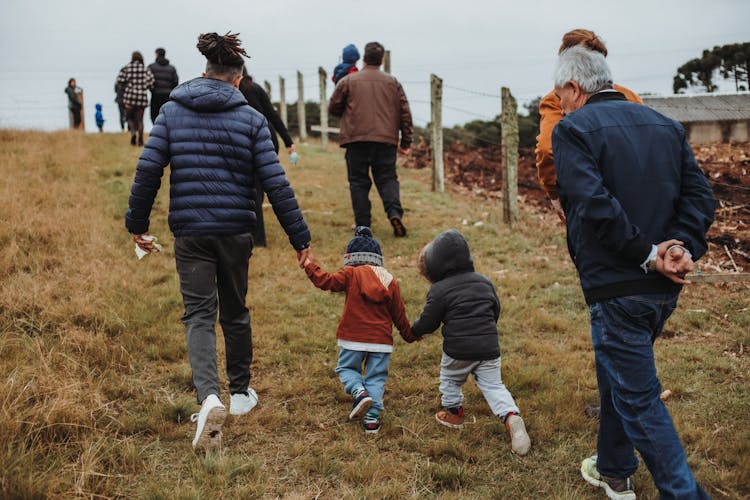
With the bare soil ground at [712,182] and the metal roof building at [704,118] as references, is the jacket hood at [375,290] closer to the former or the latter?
the bare soil ground at [712,182]

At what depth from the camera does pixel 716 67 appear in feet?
59.2

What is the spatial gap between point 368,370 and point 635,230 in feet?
6.93

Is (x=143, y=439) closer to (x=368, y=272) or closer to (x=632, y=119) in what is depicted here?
(x=368, y=272)

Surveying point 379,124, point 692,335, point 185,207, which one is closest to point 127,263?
point 379,124

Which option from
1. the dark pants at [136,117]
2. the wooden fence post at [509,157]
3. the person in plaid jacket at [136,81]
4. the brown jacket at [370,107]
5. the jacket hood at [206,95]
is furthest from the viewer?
the dark pants at [136,117]

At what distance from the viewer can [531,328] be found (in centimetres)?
570

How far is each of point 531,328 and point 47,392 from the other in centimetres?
383

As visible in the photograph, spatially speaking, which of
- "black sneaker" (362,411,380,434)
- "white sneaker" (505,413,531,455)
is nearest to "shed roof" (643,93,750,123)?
"white sneaker" (505,413,531,455)

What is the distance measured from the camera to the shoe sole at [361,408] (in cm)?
388

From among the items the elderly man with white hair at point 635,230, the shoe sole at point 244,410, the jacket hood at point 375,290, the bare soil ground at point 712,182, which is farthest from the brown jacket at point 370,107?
the elderly man with white hair at point 635,230

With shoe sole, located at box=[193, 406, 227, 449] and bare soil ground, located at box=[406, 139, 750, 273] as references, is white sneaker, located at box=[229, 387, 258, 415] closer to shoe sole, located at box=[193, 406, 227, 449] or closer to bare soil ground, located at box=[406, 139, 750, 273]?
shoe sole, located at box=[193, 406, 227, 449]

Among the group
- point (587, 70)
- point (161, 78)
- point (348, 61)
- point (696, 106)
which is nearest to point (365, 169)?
point (348, 61)

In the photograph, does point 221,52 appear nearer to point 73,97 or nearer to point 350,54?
point 350,54

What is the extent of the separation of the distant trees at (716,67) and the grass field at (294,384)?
446 inches
